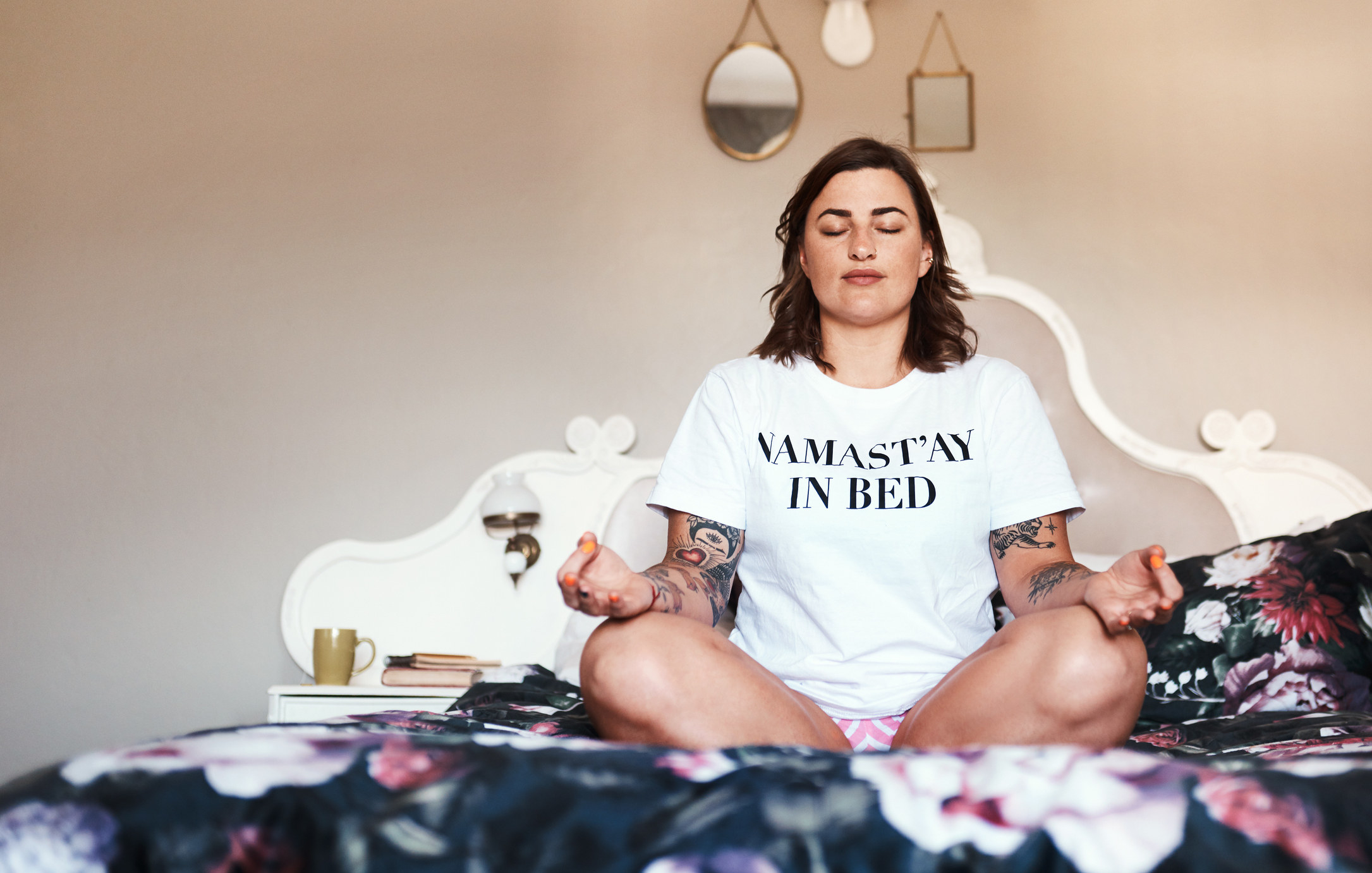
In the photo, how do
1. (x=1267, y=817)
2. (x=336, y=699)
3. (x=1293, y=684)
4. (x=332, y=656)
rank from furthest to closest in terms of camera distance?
(x=332, y=656)
(x=336, y=699)
(x=1293, y=684)
(x=1267, y=817)

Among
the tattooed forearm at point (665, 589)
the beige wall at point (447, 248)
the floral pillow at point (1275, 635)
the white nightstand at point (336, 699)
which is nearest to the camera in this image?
the tattooed forearm at point (665, 589)

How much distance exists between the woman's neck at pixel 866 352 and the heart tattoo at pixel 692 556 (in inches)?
14.7

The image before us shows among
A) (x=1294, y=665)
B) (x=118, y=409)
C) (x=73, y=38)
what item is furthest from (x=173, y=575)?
(x=1294, y=665)

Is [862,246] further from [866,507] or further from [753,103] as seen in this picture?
[753,103]

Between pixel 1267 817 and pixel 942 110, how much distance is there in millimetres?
2420

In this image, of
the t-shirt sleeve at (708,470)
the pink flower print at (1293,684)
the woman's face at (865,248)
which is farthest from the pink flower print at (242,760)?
the pink flower print at (1293,684)

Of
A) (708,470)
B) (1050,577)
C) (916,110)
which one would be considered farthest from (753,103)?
(1050,577)

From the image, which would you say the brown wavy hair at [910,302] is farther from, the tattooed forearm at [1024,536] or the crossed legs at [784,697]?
the crossed legs at [784,697]

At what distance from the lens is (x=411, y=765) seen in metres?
0.61

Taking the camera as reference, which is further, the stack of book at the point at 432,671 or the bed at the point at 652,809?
Answer: the stack of book at the point at 432,671

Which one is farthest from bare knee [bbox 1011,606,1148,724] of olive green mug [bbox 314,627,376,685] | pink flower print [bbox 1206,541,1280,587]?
olive green mug [bbox 314,627,376,685]

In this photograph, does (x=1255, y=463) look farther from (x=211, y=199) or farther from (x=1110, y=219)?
(x=211, y=199)

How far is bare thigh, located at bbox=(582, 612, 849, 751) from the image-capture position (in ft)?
3.18

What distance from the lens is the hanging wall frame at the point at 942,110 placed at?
105 inches
